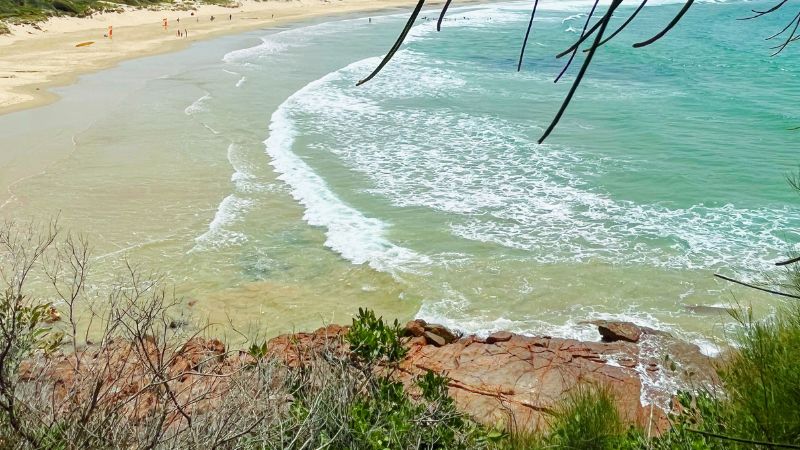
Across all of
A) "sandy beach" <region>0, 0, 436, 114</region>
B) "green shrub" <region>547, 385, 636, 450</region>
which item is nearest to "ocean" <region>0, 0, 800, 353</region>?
"sandy beach" <region>0, 0, 436, 114</region>

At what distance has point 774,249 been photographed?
1048cm

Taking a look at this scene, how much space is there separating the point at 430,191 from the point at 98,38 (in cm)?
3028

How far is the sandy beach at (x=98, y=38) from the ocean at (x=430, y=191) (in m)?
1.79

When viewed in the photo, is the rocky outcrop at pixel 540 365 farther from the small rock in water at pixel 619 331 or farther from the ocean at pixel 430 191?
the ocean at pixel 430 191

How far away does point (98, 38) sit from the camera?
36156 millimetres

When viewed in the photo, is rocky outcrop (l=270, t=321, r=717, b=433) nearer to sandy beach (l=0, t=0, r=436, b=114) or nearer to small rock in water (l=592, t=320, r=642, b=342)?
small rock in water (l=592, t=320, r=642, b=342)

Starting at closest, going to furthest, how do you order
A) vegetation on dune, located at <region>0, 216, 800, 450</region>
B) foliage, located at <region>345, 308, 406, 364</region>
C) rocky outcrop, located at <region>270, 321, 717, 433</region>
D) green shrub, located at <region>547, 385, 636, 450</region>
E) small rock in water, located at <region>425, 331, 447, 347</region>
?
vegetation on dune, located at <region>0, 216, 800, 450</region>
green shrub, located at <region>547, 385, 636, 450</region>
foliage, located at <region>345, 308, 406, 364</region>
rocky outcrop, located at <region>270, 321, 717, 433</region>
small rock in water, located at <region>425, 331, 447, 347</region>

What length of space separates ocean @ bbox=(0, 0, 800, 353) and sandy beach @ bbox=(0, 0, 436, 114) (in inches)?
70.5

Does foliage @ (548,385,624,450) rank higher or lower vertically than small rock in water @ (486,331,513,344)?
higher

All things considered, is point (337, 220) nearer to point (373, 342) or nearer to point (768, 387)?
point (373, 342)

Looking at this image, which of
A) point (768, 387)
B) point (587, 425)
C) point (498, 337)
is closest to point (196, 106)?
point (498, 337)

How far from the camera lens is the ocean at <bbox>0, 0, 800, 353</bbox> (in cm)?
904

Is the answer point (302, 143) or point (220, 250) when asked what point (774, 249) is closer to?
point (220, 250)

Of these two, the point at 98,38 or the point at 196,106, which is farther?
the point at 98,38
